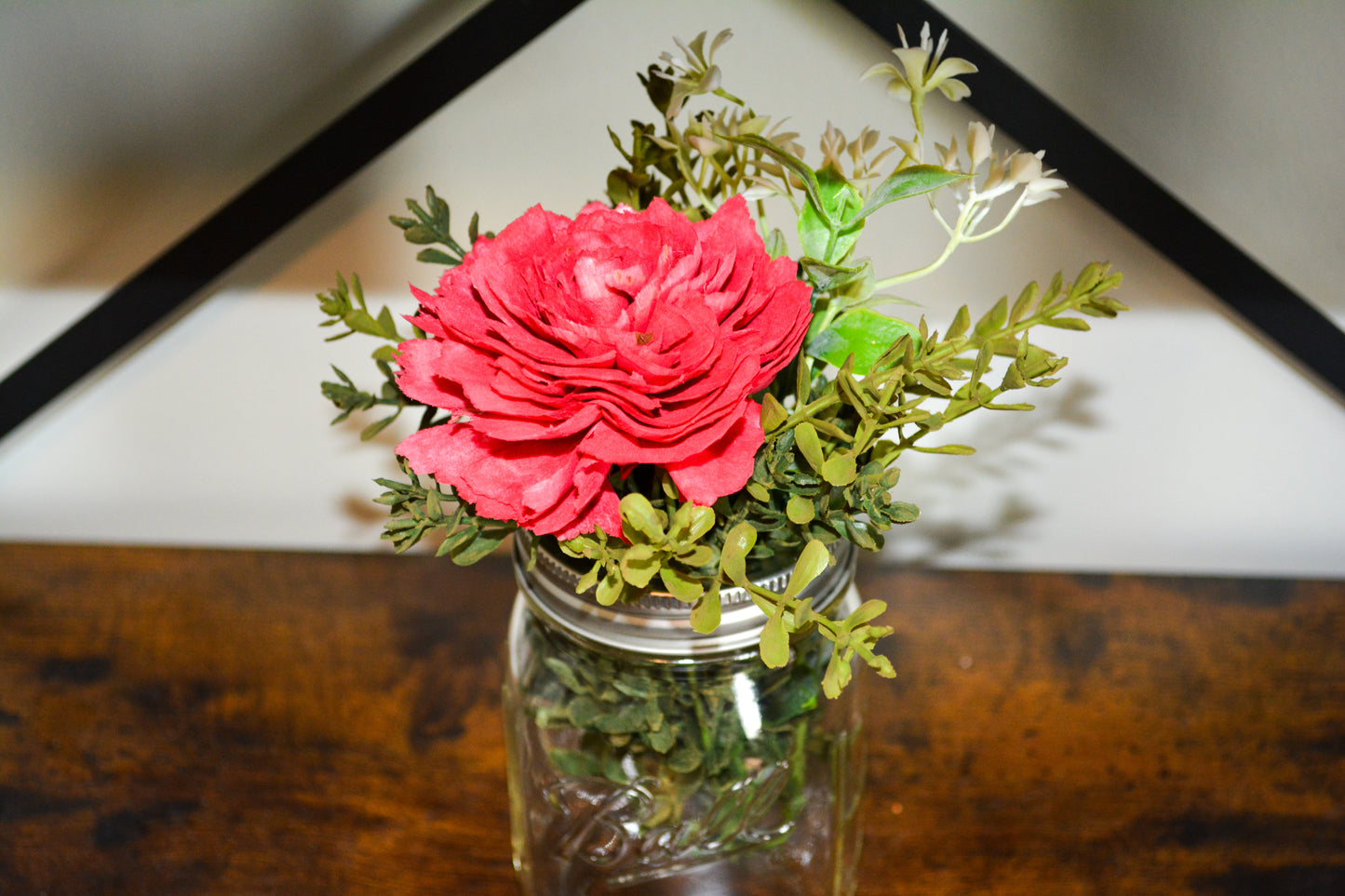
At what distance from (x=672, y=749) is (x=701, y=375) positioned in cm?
15

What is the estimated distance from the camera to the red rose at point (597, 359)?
0.27m

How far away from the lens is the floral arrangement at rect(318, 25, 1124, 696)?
0.28 metres

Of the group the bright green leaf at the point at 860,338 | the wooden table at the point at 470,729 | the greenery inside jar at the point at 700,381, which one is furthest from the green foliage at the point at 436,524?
the wooden table at the point at 470,729

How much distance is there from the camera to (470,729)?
1.82ft

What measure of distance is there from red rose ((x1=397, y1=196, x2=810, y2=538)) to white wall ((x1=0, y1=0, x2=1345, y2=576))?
25 cm

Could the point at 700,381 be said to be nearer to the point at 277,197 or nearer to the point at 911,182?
the point at 911,182

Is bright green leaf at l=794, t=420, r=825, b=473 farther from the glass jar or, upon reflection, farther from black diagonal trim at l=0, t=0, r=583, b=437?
black diagonal trim at l=0, t=0, r=583, b=437

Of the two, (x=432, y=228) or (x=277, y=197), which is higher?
(x=277, y=197)

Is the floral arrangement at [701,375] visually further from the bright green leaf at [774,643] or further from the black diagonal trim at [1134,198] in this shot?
the black diagonal trim at [1134,198]

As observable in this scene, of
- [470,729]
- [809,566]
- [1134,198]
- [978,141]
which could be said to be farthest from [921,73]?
[470,729]

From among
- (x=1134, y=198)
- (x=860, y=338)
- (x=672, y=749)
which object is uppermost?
(x=1134, y=198)

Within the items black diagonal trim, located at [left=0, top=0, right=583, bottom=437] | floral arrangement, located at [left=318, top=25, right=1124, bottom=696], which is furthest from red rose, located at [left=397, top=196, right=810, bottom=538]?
black diagonal trim, located at [left=0, top=0, right=583, bottom=437]

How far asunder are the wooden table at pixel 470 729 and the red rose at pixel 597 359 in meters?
0.27

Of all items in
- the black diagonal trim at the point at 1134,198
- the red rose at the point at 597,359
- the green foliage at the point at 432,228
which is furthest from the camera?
the black diagonal trim at the point at 1134,198
